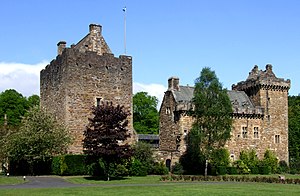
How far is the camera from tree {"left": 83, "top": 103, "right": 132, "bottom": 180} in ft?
139

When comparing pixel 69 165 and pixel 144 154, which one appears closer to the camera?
pixel 69 165

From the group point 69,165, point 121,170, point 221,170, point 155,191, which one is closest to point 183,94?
point 221,170

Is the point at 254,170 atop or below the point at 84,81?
below

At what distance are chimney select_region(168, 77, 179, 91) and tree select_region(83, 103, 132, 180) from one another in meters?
18.9

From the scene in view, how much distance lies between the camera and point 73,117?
161 ft

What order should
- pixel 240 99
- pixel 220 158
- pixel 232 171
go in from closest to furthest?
pixel 220 158 < pixel 232 171 < pixel 240 99

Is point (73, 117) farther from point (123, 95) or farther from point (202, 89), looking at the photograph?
point (202, 89)

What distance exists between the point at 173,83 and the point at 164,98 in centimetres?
239

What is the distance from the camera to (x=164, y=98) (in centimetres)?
6225

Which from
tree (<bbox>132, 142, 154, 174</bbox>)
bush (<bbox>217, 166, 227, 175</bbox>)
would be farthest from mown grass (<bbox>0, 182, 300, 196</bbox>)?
bush (<bbox>217, 166, 227, 175</bbox>)

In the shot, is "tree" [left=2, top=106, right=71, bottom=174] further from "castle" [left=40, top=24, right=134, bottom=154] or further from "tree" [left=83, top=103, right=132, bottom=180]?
"tree" [left=83, top=103, right=132, bottom=180]

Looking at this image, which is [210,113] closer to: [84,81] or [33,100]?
[84,81]

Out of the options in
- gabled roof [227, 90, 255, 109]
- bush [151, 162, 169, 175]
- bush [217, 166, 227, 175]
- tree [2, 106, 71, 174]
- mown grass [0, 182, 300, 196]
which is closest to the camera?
mown grass [0, 182, 300, 196]

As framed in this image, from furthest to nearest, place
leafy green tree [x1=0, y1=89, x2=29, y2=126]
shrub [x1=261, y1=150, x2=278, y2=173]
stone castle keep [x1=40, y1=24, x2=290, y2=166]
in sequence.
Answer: leafy green tree [x1=0, y1=89, x2=29, y2=126] → shrub [x1=261, y1=150, x2=278, y2=173] → stone castle keep [x1=40, y1=24, x2=290, y2=166]
